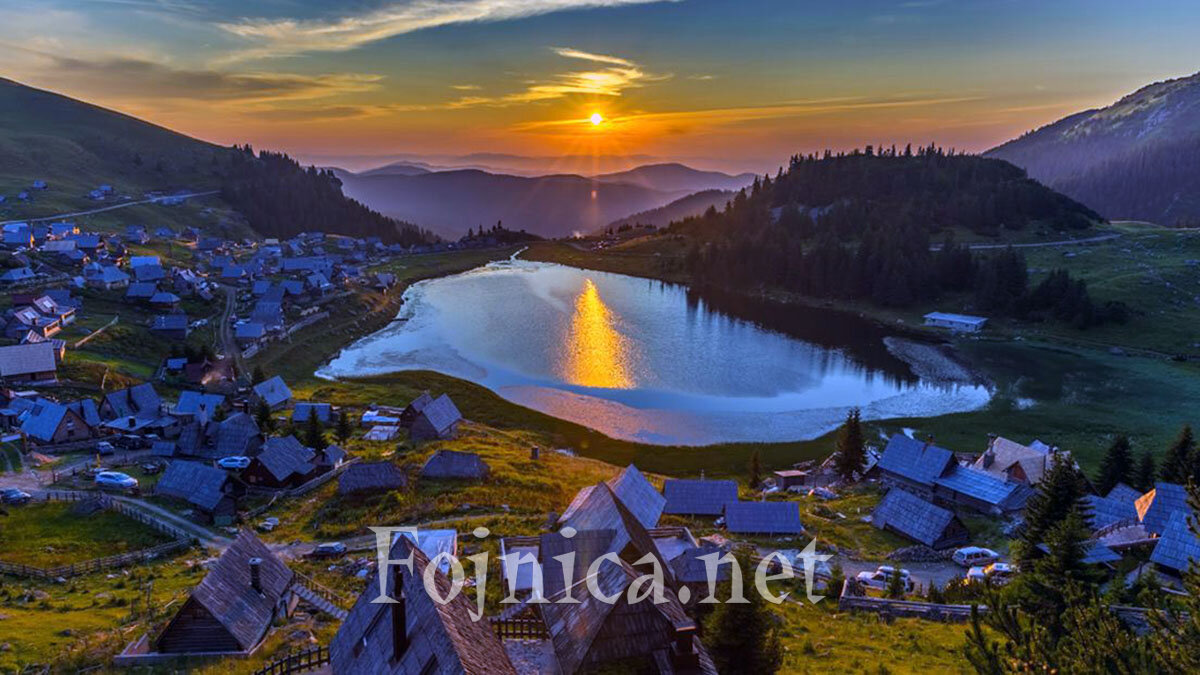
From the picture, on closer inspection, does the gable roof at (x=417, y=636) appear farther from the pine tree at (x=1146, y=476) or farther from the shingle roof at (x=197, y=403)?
the pine tree at (x=1146, y=476)

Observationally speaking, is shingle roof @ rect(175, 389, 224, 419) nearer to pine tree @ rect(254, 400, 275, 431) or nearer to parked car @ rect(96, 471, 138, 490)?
pine tree @ rect(254, 400, 275, 431)

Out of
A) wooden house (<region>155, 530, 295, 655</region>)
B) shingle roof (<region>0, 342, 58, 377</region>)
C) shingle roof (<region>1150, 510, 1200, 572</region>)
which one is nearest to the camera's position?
wooden house (<region>155, 530, 295, 655</region>)

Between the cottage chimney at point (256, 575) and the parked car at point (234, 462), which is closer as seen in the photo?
the cottage chimney at point (256, 575)

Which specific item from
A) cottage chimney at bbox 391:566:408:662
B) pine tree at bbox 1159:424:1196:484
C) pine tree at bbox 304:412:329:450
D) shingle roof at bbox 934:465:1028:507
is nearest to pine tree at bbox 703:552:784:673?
cottage chimney at bbox 391:566:408:662

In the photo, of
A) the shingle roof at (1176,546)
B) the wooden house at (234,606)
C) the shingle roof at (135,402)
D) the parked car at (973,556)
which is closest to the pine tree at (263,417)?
the shingle roof at (135,402)

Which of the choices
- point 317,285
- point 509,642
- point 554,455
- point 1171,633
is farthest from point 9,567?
point 317,285
